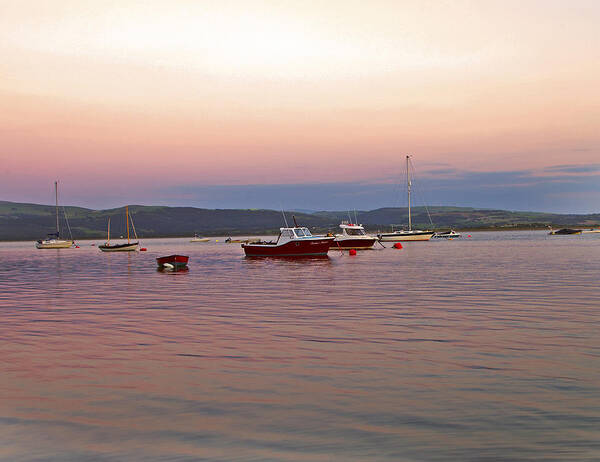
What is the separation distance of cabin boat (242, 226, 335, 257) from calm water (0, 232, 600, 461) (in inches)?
1574

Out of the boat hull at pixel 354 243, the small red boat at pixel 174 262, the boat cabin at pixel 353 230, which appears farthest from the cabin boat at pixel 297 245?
the boat cabin at pixel 353 230

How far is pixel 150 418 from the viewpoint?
8.30m

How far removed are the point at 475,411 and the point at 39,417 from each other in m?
6.68

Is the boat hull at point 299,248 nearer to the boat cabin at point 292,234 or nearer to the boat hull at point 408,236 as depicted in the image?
the boat cabin at point 292,234

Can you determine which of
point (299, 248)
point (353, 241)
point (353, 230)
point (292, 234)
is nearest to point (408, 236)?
point (353, 230)

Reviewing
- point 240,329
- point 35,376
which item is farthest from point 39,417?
point 240,329

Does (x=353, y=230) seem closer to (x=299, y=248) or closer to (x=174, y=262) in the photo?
(x=299, y=248)

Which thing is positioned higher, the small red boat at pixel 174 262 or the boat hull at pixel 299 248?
the boat hull at pixel 299 248

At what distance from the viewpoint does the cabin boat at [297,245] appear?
62188 millimetres

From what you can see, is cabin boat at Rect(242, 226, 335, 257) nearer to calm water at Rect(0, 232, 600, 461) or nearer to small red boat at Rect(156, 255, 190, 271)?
small red boat at Rect(156, 255, 190, 271)

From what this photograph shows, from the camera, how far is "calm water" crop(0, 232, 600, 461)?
7.16m

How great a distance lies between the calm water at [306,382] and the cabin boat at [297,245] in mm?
39975

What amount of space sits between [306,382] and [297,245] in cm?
5191

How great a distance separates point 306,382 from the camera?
10328mm
